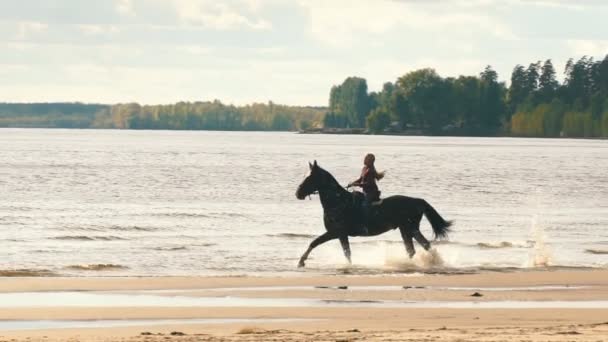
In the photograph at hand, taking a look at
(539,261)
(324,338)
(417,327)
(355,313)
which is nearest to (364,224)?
(539,261)

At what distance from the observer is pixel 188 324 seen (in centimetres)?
1741

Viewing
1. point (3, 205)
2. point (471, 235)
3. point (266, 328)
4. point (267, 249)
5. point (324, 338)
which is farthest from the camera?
point (3, 205)

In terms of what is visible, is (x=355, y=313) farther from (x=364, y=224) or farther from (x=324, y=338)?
(x=364, y=224)

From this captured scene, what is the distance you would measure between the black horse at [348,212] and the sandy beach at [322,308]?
2.50m

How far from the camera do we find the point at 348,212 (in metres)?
26.7

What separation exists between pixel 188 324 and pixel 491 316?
382 cm

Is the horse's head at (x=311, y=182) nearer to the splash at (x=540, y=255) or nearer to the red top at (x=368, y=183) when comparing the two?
the red top at (x=368, y=183)

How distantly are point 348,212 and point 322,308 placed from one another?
7521mm

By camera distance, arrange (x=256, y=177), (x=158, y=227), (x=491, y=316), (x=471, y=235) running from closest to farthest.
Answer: (x=491, y=316)
(x=471, y=235)
(x=158, y=227)
(x=256, y=177)

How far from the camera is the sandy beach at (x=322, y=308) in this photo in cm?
1576

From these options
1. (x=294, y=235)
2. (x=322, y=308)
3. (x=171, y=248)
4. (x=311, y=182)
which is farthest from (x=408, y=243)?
(x=294, y=235)

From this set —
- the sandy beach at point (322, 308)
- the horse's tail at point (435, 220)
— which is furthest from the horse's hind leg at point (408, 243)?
the sandy beach at point (322, 308)

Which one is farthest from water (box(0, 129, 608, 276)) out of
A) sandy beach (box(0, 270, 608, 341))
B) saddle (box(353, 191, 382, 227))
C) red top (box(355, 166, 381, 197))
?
sandy beach (box(0, 270, 608, 341))

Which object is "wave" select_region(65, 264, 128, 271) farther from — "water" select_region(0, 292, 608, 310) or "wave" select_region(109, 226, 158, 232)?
"wave" select_region(109, 226, 158, 232)
